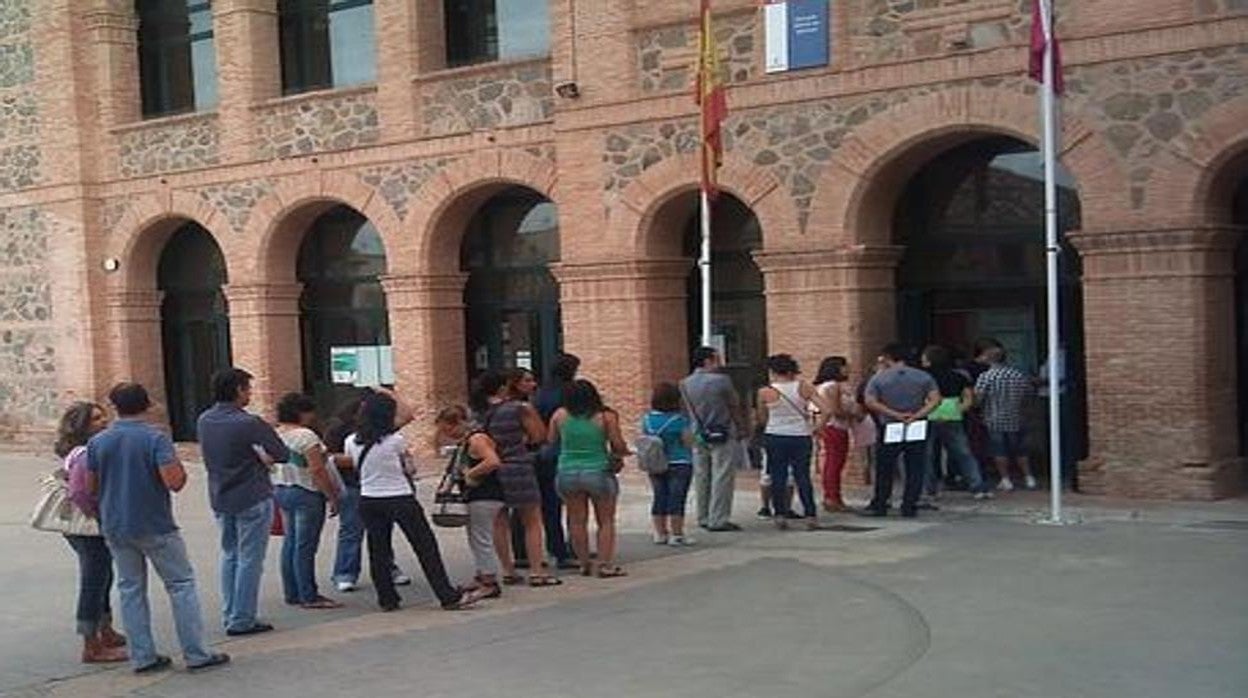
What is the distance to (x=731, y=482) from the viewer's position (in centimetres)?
1361

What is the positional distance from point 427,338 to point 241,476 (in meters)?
11.2

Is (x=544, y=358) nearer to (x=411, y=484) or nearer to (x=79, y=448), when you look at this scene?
(x=411, y=484)

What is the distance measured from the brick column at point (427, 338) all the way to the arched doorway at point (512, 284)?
479mm

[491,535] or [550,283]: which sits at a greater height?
[550,283]

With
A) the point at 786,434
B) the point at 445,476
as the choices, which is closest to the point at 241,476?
the point at 445,476

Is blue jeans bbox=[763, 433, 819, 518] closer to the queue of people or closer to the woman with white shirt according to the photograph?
the queue of people

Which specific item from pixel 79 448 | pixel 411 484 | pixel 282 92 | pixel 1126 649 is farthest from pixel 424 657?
pixel 282 92

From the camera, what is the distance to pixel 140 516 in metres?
8.38

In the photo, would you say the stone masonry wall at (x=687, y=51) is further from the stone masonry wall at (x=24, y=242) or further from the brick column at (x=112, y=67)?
the stone masonry wall at (x=24, y=242)

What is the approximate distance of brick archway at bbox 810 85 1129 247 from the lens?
572 inches

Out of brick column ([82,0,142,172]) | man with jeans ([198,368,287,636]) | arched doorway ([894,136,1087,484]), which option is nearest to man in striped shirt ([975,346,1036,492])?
arched doorway ([894,136,1087,484])

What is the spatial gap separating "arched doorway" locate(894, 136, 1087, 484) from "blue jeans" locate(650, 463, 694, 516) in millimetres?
5573

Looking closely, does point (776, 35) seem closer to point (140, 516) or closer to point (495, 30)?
point (495, 30)

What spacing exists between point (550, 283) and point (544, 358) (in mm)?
1094
